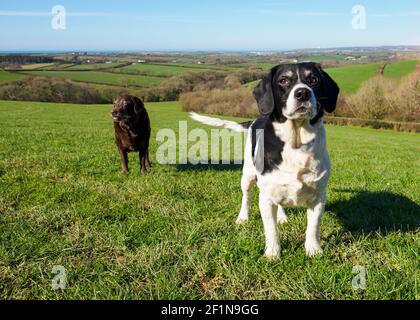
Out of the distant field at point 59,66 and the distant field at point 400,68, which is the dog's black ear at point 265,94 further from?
the distant field at point 59,66

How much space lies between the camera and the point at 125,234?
4.55m

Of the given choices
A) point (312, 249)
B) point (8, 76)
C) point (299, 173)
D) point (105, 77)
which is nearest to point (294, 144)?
point (299, 173)

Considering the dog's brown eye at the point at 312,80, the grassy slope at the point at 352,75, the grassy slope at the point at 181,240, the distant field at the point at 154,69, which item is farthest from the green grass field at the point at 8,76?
the dog's brown eye at the point at 312,80

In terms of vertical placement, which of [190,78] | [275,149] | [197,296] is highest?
[190,78]

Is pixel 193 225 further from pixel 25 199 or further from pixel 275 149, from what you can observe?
pixel 25 199

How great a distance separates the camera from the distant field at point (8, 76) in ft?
195

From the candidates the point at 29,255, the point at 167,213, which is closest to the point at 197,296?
the point at 29,255

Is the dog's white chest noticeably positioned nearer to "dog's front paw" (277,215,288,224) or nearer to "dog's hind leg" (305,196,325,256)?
"dog's hind leg" (305,196,325,256)

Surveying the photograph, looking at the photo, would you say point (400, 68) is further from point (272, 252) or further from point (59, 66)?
point (272, 252)

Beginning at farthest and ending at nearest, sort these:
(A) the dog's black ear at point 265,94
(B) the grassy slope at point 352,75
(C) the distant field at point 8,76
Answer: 1. (B) the grassy slope at point 352,75
2. (C) the distant field at point 8,76
3. (A) the dog's black ear at point 265,94

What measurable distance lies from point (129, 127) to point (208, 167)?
223 centimetres

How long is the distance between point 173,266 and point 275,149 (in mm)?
1659

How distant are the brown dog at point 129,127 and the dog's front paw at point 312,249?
5.05 metres

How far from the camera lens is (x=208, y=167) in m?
9.34
